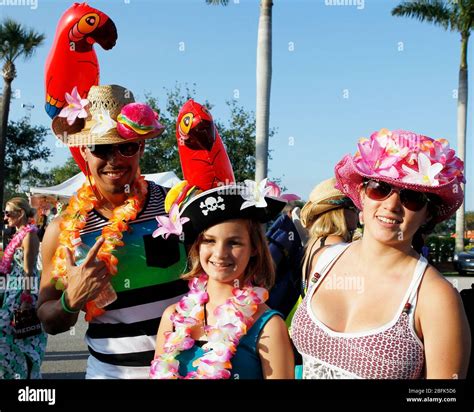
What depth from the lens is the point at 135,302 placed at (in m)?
2.14

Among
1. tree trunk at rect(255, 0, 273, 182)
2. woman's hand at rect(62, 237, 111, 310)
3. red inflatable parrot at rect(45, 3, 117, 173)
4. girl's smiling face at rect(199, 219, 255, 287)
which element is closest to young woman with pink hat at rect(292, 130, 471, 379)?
girl's smiling face at rect(199, 219, 255, 287)

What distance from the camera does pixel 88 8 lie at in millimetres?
2686

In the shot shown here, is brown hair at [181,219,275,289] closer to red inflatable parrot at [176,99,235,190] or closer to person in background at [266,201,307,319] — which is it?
red inflatable parrot at [176,99,235,190]

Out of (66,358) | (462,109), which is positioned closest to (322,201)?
(66,358)

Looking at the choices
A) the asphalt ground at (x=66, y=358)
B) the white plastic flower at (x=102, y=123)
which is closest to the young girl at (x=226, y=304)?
the white plastic flower at (x=102, y=123)

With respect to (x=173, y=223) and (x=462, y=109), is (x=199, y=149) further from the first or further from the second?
(x=462, y=109)

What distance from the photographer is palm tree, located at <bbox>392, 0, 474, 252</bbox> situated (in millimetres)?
15000

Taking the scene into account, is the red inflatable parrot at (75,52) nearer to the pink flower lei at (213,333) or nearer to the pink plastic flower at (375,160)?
the pink flower lei at (213,333)

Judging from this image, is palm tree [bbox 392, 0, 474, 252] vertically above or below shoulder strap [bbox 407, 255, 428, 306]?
above

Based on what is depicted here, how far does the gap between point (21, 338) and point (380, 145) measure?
294 centimetres

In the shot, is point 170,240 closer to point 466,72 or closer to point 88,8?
point 88,8

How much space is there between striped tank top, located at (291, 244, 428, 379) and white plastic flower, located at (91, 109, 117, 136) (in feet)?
3.41

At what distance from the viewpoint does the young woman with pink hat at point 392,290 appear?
1492 mm
